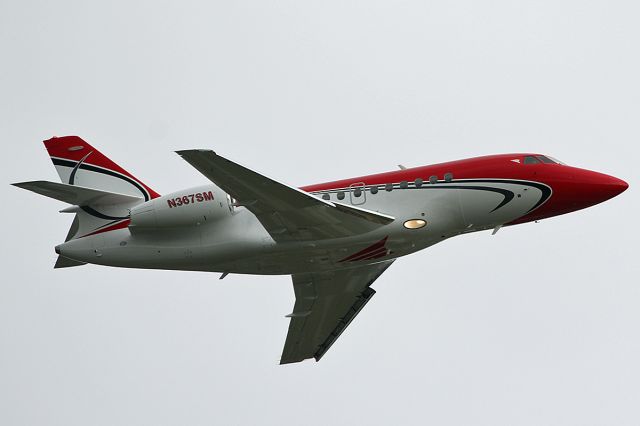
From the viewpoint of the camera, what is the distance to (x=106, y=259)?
28547mm

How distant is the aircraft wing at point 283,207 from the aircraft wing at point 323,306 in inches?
145

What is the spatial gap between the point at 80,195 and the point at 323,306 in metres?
8.59

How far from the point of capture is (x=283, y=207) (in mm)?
26469

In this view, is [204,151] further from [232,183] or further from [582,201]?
[582,201]

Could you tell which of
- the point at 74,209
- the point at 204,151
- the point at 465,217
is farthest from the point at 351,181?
the point at 74,209

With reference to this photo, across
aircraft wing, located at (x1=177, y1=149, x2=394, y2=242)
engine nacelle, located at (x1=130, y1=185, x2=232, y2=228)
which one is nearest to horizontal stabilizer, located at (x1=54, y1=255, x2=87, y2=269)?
engine nacelle, located at (x1=130, y1=185, x2=232, y2=228)

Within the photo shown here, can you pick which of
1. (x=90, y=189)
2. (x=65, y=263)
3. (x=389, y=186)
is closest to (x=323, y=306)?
(x=389, y=186)

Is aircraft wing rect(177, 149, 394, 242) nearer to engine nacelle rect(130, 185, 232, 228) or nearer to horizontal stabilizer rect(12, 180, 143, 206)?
engine nacelle rect(130, 185, 232, 228)

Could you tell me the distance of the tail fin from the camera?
1168 inches

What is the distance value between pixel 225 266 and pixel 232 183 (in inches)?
153

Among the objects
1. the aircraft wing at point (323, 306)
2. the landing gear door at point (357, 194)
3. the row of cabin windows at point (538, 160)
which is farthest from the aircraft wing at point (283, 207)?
the row of cabin windows at point (538, 160)

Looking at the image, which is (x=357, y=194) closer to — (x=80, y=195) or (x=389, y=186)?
(x=389, y=186)

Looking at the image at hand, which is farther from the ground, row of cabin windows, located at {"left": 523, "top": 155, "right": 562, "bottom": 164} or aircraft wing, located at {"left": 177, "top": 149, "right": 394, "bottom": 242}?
row of cabin windows, located at {"left": 523, "top": 155, "right": 562, "bottom": 164}

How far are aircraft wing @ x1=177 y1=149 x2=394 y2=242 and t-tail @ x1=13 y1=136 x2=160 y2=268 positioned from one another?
449 centimetres
